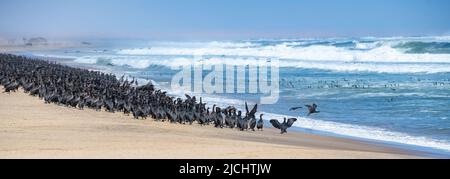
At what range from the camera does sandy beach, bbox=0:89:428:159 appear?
8.77 m

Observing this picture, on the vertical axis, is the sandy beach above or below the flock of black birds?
below

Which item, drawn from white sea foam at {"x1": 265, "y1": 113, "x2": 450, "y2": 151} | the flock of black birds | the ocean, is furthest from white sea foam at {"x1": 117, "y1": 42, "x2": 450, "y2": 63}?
the flock of black birds

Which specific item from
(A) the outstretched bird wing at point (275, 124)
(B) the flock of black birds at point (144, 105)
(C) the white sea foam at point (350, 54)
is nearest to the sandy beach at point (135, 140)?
(A) the outstretched bird wing at point (275, 124)

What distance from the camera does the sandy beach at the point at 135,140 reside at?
8.77m

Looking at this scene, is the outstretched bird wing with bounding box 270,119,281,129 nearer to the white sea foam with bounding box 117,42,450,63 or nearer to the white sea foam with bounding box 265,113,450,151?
the white sea foam with bounding box 265,113,450,151

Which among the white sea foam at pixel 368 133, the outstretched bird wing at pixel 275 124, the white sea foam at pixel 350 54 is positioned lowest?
the white sea foam at pixel 368 133

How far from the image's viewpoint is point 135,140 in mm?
9906

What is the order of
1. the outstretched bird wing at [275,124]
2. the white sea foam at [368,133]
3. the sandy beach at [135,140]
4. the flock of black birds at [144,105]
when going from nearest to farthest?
the sandy beach at [135,140], the white sea foam at [368,133], the flock of black birds at [144,105], the outstretched bird wing at [275,124]

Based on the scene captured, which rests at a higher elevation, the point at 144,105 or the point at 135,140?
the point at 144,105

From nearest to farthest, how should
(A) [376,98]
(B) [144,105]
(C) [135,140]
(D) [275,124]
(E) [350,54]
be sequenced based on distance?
(C) [135,140]
(D) [275,124]
(B) [144,105]
(A) [376,98]
(E) [350,54]

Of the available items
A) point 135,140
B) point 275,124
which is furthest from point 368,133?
point 135,140

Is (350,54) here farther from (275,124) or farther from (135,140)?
(135,140)

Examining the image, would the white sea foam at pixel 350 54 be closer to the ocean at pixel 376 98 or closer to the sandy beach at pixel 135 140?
the ocean at pixel 376 98
